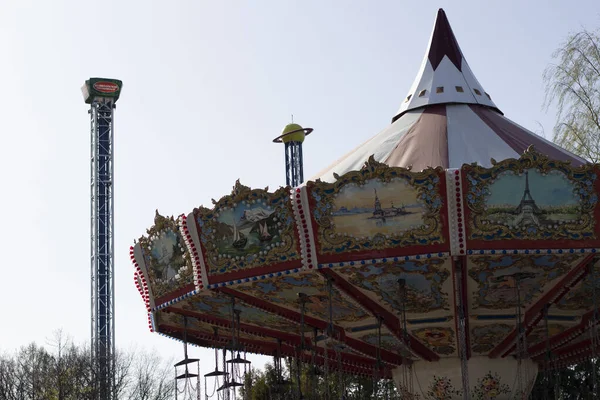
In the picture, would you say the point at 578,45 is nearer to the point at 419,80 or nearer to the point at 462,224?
the point at 419,80

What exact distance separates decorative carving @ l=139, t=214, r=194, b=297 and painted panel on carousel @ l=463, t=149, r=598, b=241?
437cm

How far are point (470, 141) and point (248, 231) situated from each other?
3.87m

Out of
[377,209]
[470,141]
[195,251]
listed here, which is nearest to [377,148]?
[470,141]

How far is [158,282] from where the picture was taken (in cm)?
1711

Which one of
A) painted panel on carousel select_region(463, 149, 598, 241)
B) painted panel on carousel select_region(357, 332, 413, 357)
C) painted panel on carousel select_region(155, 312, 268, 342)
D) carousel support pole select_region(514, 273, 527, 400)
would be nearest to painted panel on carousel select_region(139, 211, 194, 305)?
painted panel on carousel select_region(155, 312, 268, 342)

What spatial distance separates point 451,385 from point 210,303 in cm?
428

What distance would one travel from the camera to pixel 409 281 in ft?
52.3

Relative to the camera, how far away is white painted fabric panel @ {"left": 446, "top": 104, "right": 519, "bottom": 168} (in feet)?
52.9

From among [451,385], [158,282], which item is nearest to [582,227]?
[451,385]

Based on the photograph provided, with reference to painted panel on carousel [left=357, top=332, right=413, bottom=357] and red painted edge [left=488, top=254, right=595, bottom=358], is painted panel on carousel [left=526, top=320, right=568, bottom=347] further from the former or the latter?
painted panel on carousel [left=357, top=332, right=413, bottom=357]

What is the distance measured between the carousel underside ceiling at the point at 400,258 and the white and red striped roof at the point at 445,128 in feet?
5.79

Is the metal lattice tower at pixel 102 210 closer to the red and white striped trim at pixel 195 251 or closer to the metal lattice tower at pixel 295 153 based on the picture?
the metal lattice tower at pixel 295 153

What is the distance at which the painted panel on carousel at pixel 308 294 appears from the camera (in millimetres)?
15805

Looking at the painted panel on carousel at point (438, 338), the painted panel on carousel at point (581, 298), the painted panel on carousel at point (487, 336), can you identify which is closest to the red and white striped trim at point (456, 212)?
the painted panel on carousel at point (581, 298)
